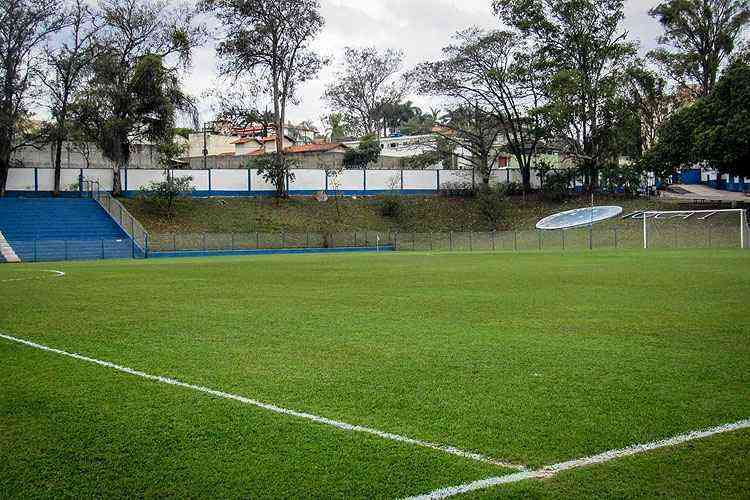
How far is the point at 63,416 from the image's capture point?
19.5 ft

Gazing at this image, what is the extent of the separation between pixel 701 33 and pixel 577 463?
63.0 meters

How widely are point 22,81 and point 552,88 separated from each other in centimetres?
3892

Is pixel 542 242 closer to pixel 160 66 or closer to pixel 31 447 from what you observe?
pixel 160 66

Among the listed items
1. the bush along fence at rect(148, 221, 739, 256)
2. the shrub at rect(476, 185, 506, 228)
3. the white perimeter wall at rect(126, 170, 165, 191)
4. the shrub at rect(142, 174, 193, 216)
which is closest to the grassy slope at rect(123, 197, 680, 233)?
the shrub at rect(476, 185, 506, 228)

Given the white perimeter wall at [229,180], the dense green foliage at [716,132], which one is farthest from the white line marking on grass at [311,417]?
the white perimeter wall at [229,180]

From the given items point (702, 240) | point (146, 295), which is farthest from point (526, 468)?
point (702, 240)

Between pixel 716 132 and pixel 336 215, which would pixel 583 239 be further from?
pixel 336 215

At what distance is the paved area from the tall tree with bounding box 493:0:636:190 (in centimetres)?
925

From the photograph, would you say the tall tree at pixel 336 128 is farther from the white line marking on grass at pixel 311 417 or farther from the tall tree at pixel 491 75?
the white line marking on grass at pixel 311 417

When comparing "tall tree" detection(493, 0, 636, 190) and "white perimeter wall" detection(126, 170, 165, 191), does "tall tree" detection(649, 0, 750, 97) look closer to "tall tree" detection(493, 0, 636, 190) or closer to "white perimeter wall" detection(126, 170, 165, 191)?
"tall tree" detection(493, 0, 636, 190)

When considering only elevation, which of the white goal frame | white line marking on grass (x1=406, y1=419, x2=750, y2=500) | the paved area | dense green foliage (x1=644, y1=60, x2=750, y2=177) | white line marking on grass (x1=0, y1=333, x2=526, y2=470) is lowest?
white line marking on grass (x1=406, y1=419, x2=750, y2=500)

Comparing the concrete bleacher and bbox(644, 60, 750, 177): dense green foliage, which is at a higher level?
bbox(644, 60, 750, 177): dense green foliage

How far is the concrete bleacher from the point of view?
39562 mm

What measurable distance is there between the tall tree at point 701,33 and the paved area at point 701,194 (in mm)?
9199
